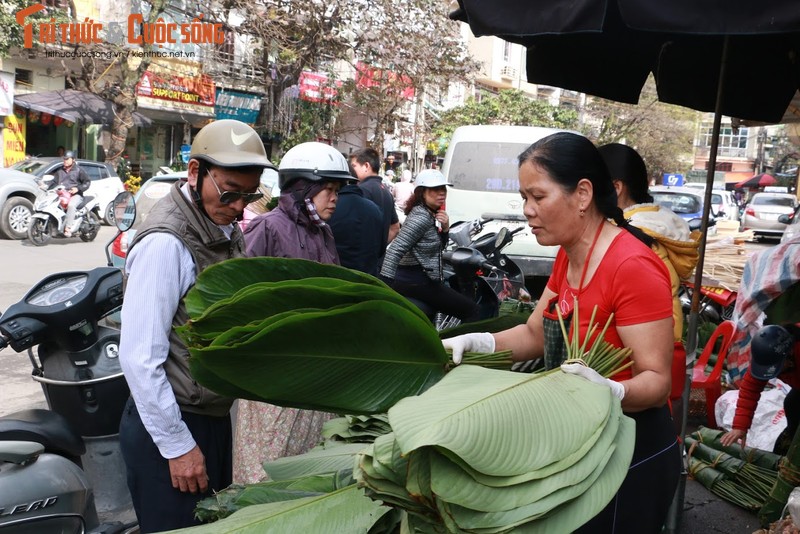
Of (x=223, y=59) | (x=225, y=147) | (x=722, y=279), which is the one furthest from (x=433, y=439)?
(x=223, y=59)

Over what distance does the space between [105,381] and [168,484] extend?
96 centimetres

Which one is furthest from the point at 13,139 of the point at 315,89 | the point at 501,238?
the point at 501,238

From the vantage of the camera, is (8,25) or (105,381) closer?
(105,381)

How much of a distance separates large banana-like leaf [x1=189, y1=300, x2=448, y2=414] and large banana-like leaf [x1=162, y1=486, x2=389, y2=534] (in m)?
0.20

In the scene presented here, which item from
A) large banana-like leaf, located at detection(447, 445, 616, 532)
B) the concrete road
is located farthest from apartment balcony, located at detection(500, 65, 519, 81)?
large banana-like leaf, located at detection(447, 445, 616, 532)

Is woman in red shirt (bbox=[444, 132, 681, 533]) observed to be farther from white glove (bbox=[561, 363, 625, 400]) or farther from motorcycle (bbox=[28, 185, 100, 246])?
motorcycle (bbox=[28, 185, 100, 246])

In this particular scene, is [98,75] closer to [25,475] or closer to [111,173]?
[111,173]

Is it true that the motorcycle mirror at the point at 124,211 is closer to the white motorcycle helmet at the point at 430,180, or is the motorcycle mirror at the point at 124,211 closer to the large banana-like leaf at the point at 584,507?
the white motorcycle helmet at the point at 430,180

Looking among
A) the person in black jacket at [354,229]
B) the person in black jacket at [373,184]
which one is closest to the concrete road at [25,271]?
the person in black jacket at [354,229]

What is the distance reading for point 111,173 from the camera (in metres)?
18.2

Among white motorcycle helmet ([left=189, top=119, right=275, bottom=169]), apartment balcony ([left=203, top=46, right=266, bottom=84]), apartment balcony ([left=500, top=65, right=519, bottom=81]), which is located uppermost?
apartment balcony ([left=500, top=65, right=519, bottom=81])

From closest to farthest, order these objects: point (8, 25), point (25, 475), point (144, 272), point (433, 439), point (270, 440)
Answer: point (433, 439) < point (144, 272) < point (25, 475) < point (270, 440) < point (8, 25)

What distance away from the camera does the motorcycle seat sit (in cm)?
279

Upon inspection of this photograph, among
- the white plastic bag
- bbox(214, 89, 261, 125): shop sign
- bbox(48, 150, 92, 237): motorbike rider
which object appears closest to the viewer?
the white plastic bag
